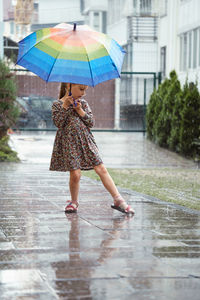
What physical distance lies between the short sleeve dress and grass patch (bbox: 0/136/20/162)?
27.2 ft

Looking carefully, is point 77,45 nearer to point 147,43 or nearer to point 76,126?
point 76,126

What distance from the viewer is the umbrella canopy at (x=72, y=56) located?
706 cm

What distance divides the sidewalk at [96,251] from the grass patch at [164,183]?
0.62 metres

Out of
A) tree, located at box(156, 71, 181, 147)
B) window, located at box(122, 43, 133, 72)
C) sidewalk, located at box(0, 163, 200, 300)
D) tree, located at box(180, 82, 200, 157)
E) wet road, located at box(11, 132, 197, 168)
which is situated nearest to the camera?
sidewalk, located at box(0, 163, 200, 300)

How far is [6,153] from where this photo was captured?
16.0 meters

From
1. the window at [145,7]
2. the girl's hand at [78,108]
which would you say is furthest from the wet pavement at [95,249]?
the window at [145,7]

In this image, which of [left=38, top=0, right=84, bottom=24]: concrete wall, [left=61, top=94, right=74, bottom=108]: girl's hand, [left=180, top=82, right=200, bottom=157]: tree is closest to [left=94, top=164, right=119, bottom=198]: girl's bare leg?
[left=61, top=94, right=74, bottom=108]: girl's hand

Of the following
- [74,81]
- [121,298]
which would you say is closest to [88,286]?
[121,298]

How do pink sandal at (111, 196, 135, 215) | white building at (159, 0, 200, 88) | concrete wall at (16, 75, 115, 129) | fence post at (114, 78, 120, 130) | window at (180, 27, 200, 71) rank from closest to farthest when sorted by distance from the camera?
pink sandal at (111, 196, 135, 215) → concrete wall at (16, 75, 115, 129) → fence post at (114, 78, 120, 130) → window at (180, 27, 200, 71) → white building at (159, 0, 200, 88)

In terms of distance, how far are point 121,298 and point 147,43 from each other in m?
31.7

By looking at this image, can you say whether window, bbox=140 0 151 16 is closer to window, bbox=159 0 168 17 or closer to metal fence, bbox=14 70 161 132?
window, bbox=159 0 168 17

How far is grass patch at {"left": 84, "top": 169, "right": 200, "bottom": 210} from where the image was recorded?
921 cm

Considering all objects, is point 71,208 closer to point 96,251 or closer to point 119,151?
point 96,251

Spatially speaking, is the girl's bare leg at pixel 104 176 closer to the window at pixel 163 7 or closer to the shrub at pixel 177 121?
the shrub at pixel 177 121
